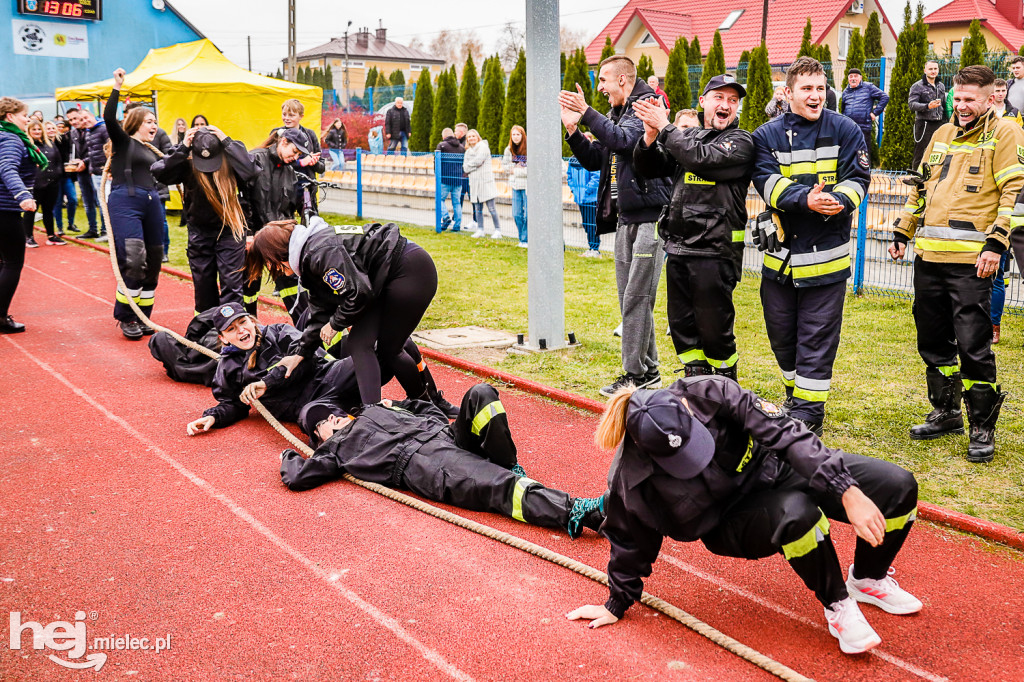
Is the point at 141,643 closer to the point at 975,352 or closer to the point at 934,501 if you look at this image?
the point at 934,501

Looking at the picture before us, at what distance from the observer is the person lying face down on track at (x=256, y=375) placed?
6.37 metres

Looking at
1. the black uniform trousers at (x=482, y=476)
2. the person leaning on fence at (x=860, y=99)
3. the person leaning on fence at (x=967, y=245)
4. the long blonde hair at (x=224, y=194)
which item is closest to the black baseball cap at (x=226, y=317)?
the black uniform trousers at (x=482, y=476)

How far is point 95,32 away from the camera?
87.7 feet

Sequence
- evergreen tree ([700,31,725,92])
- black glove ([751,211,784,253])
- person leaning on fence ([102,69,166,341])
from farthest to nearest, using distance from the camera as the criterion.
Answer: evergreen tree ([700,31,725,92])
person leaning on fence ([102,69,166,341])
black glove ([751,211,784,253])

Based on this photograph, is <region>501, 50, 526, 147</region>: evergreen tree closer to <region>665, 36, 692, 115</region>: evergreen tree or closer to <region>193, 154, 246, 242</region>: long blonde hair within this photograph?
<region>665, 36, 692, 115</region>: evergreen tree

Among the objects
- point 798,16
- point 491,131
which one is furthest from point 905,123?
point 798,16

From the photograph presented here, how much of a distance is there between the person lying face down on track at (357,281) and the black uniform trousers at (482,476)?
2.71 ft

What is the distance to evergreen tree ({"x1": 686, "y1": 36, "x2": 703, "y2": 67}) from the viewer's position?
84.9 ft

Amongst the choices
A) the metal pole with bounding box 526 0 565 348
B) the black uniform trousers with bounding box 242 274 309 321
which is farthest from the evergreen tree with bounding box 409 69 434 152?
the metal pole with bounding box 526 0 565 348

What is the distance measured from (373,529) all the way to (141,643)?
53.1 inches

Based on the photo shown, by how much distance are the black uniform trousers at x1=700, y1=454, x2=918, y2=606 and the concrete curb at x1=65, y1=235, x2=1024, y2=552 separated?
1.03 m

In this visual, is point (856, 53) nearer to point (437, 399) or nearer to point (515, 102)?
point (515, 102)

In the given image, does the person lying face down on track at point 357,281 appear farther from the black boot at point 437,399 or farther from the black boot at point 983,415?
the black boot at point 983,415

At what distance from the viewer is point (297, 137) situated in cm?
990
